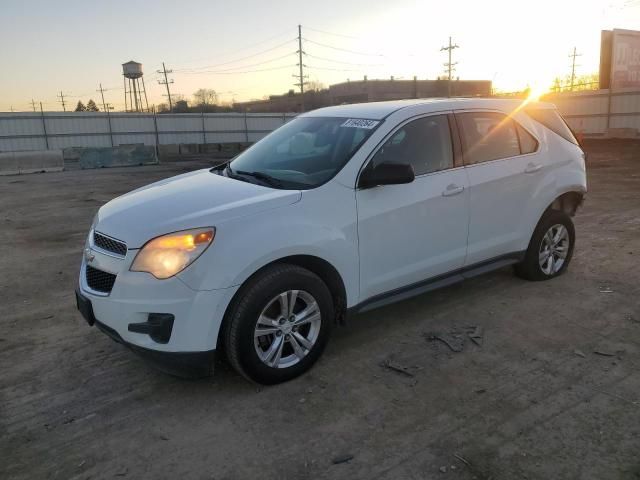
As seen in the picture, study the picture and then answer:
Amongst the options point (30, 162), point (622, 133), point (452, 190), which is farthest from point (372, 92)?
point (452, 190)

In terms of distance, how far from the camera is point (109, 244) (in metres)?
3.32

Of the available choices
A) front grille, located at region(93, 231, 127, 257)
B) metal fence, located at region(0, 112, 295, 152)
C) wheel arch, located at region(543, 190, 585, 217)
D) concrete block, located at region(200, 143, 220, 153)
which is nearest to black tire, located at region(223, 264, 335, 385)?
front grille, located at region(93, 231, 127, 257)

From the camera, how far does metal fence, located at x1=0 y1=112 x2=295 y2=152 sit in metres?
29.0

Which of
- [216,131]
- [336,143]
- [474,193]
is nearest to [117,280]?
[336,143]

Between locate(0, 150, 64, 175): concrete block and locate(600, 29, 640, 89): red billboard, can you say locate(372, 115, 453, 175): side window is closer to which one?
locate(0, 150, 64, 175): concrete block

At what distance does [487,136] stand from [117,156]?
21.3 meters

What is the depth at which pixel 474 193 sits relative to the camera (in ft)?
14.1

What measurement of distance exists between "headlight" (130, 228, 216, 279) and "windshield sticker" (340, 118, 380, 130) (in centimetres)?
157

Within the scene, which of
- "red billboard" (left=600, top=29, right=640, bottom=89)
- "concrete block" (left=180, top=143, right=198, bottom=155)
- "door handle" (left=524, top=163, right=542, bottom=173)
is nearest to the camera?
"door handle" (left=524, top=163, right=542, bottom=173)

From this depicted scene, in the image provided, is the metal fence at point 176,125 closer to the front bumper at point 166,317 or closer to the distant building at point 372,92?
the front bumper at point 166,317

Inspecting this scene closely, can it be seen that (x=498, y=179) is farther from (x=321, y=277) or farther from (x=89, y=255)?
(x=89, y=255)

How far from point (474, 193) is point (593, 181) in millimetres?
10304

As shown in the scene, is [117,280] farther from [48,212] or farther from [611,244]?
[48,212]

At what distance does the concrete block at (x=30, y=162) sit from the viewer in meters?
20.0
